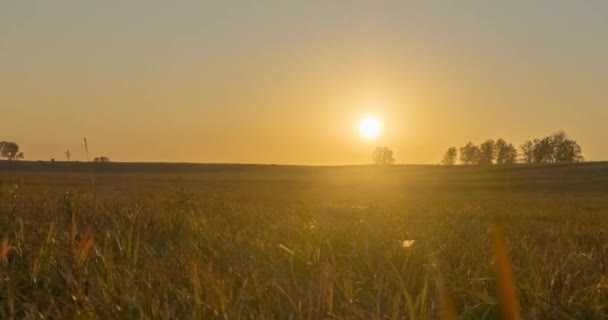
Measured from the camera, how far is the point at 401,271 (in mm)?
3838

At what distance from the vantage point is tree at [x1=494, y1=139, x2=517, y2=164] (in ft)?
486

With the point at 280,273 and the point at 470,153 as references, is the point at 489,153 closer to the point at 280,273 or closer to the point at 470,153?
the point at 470,153

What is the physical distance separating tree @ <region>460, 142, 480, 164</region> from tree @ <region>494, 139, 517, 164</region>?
634cm

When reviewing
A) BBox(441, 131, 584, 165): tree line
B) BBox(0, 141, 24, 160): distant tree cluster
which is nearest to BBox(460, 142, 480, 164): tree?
BBox(441, 131, 584, 165): tree line

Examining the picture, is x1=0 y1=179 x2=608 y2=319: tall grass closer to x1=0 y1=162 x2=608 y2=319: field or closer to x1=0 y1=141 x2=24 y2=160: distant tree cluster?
x1=0 y1=162 x2=608 y2=319: field

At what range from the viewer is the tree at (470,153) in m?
158

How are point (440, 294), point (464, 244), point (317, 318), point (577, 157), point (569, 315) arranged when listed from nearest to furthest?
point (317, 318)
point (569, 315)
point (440, 294)
point (464, 244)
point (577, 157)

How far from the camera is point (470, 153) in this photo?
525ft

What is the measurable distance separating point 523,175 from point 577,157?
7347 centimetres

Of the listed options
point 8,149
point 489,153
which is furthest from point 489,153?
point 8,149

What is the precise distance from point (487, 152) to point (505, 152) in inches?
230

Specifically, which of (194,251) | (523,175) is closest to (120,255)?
(194,251)

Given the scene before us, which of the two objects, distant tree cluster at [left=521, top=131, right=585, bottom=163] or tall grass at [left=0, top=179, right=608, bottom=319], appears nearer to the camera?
tall grass at [left=0, top=179, right=608, bottom=319]

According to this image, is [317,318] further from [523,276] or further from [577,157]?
[577,157]
